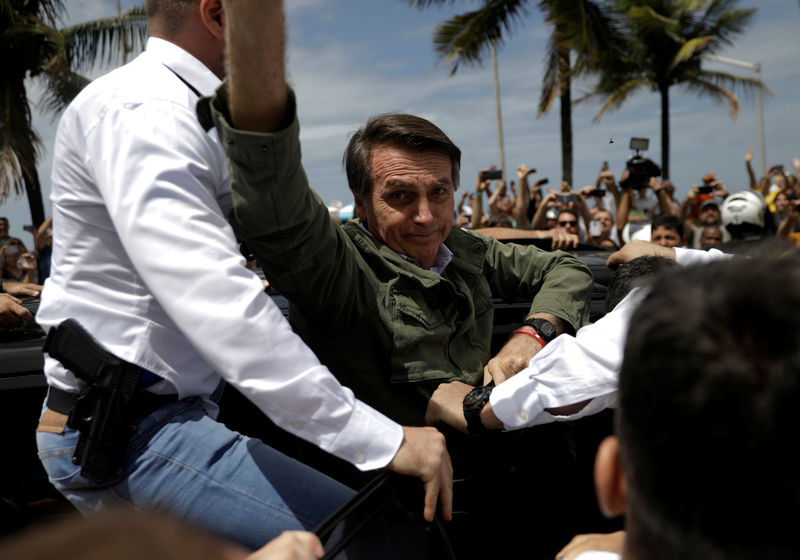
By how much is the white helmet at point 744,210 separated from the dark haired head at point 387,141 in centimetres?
462

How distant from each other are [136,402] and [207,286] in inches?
14.0

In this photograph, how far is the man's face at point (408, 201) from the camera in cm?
225

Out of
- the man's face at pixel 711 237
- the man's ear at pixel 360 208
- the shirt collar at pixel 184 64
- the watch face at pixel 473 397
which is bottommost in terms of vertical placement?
the man's face at pixel 711 237

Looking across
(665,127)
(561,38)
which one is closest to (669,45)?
(665,127)

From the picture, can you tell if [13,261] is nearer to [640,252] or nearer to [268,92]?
[640,252]

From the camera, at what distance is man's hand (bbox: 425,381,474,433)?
185 centimetres

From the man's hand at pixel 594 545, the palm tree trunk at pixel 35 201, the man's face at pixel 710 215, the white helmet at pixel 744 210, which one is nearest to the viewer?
the man's hand at pixel 594 545

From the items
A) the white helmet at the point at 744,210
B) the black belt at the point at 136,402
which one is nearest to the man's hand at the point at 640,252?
the black belt at the point at 136,402

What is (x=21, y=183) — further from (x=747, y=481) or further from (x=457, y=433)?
(x=747, y=481)

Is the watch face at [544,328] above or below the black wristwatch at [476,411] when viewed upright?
above

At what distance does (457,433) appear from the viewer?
2154mm

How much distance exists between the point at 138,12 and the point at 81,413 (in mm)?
14983

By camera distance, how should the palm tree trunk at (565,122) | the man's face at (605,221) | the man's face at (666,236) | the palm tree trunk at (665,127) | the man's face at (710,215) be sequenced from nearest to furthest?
the man's face at (666,236)
the man's face at (710,215)
the man's face at (605,221)
the palm tree trunk at (565,122)
the palm tree trunk at (665,127)

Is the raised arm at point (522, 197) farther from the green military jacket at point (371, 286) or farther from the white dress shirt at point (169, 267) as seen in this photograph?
the white dress shirt at point (169, 267)
